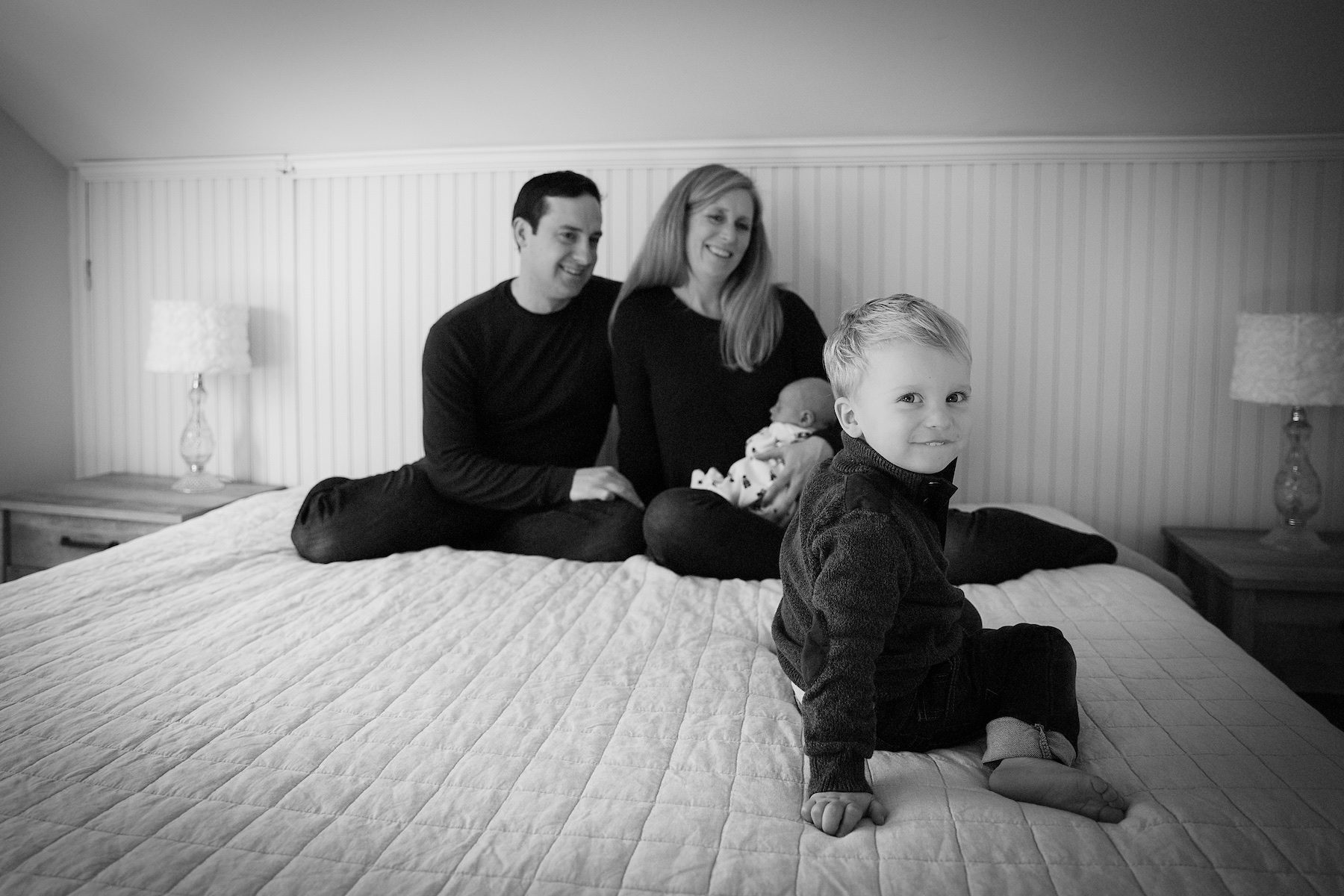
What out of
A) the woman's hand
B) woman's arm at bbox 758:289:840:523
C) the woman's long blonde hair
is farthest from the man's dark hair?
the woman's hand

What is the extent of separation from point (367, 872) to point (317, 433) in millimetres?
2290

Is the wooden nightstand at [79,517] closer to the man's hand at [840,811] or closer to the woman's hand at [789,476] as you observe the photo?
the woman's hand at [789,476]

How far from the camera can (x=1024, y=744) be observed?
1.10 metres

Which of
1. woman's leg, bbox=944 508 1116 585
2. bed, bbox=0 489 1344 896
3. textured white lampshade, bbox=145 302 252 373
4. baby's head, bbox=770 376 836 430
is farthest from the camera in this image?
textured white lampshade, bbox=145 302 252 373

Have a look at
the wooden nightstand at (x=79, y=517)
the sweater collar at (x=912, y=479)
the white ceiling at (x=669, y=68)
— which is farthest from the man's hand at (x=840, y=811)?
the wooden nightstand at (x=79, y=517)

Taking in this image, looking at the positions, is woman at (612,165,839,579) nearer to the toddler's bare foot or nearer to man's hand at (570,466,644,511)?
man's hand at (570,466,644,511)

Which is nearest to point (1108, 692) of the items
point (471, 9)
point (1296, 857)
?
point (1296, 857)

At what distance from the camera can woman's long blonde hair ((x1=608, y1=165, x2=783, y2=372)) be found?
2252mm

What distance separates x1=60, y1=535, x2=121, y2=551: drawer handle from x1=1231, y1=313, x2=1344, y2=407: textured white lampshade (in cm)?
288

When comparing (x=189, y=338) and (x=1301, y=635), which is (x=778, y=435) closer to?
(x=1301, y=635)

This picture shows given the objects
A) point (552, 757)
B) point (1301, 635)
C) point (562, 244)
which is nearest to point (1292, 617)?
point (1301, 635)

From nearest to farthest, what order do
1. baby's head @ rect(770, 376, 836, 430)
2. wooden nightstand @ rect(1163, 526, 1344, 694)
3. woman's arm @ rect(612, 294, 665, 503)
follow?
wooden nightstand @ rect(1163, 526, 1344, 694) < baby's head @ rect(770, 376, 836, 430) < woman's arm @ rect(612, 294, 665, 503)

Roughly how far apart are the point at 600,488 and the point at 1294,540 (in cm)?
160

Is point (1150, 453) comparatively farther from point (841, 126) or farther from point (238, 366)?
point (238, 366)
